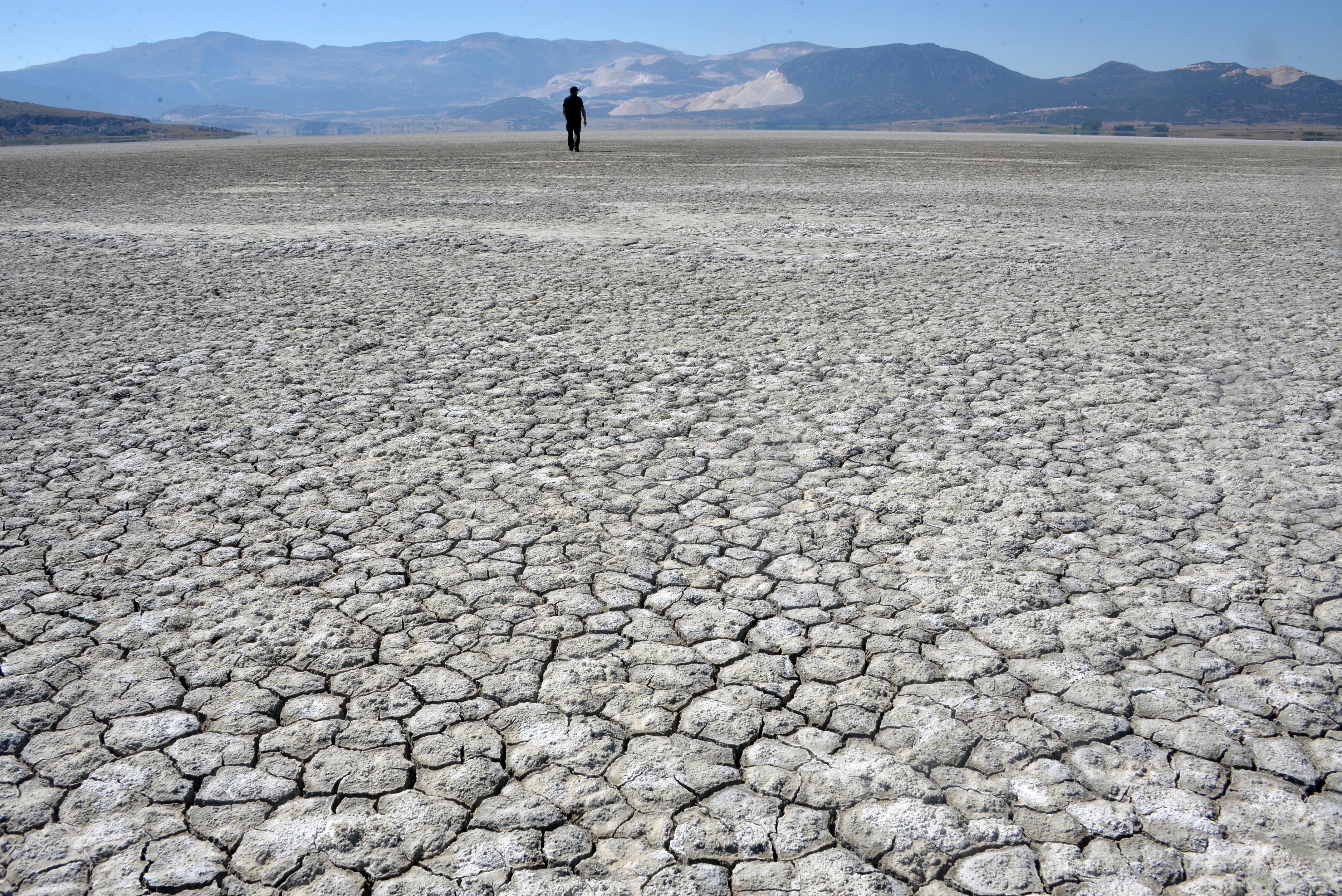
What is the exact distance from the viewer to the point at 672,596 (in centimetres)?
308

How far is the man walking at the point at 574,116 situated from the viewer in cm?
2383

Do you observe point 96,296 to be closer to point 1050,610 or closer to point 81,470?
point 81,470

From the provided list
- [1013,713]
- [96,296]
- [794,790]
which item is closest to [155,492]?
[794,790]

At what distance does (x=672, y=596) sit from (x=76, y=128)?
11415 cm

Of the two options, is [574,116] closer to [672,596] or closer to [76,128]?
[672,596]

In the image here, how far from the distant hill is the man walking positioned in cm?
4176

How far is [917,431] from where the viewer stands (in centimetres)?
464

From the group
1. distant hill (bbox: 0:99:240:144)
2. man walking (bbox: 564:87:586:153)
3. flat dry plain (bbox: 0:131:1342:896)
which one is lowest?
flat dry plain (bbox: 0:131:1342:896)

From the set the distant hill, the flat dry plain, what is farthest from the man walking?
the distant hill

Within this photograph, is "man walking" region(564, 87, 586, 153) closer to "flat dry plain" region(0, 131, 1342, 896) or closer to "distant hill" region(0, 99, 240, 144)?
"flat dry plain" region(0, 131, 1342, 896)

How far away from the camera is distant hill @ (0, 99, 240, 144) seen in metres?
71.6

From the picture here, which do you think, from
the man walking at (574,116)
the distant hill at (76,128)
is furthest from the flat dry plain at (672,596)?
the distant hill at (76,128)

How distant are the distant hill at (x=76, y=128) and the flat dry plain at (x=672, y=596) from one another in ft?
210

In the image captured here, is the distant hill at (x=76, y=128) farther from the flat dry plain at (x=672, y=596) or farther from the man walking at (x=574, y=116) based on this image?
the flat dry plain at (x=672, y=596)
